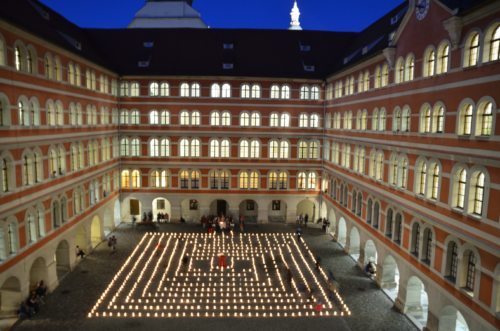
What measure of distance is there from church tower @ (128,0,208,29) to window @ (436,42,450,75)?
4558 centimetres

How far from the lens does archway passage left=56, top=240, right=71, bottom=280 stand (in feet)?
101

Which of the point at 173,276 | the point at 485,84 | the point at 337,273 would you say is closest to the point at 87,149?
the point at 173,276

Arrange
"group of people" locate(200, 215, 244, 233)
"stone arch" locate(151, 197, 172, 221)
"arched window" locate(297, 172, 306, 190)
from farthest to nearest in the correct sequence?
1. "stone arch" locate(151, 197, 172, 221)
2. "arched window" locate(297, 172, 306, 190)
3. "group of people" locate(200, 215, 244, 233)

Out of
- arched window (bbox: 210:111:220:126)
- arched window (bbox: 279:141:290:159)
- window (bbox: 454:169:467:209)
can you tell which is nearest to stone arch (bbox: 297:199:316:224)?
arched window (bbox: 279:141:290:159)

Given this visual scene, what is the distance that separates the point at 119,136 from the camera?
146 feet

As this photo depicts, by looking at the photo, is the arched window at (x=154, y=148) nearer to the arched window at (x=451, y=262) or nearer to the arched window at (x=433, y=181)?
the arched window at (x=433, y=181)

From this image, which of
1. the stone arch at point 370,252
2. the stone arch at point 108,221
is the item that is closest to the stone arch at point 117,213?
the stone arch at point 108,221

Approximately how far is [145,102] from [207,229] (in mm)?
14783

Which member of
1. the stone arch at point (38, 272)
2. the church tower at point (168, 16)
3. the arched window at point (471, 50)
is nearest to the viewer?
the arched window at point (471, 50)

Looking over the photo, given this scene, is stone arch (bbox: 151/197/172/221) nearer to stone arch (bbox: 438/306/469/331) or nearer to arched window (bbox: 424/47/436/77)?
stone arch (bbox: 438/306/469/331)

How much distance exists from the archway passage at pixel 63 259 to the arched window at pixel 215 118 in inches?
787

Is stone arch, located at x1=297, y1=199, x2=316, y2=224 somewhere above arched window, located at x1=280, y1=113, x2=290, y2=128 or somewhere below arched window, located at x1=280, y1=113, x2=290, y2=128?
below

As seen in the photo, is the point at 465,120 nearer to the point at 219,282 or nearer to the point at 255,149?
the point at 219,282

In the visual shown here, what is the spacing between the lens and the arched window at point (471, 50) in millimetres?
18422
